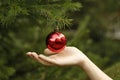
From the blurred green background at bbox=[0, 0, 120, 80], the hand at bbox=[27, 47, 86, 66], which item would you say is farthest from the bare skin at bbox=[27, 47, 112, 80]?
the blurred green background at bbox=[0, 0, 120, 80]

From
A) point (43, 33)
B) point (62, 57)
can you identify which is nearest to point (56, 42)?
point (62, 57)

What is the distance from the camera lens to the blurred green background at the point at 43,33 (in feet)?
6.03

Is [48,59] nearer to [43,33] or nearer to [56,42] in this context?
[56,42]

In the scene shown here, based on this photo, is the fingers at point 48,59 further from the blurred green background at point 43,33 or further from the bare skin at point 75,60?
the blurred green background at point 43,33

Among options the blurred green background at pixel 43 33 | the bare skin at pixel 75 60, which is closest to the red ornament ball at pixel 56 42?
the bare skin at pixel 75 60

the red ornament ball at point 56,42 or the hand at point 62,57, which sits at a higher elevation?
the red ornament ball at point 56,42

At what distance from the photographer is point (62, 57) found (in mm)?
1568

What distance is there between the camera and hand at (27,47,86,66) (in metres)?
1.52

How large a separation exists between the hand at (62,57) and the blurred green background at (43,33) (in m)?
0.17

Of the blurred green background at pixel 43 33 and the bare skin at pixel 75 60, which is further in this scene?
the blurred green background at pixel 43 33

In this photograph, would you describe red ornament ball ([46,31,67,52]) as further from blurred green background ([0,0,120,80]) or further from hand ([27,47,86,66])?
blurred green background ([0,0,120,80])

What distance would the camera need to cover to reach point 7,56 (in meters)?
2.74

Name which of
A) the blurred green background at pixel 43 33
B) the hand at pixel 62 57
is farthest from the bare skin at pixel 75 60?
the blurred green background at pixel 43 33

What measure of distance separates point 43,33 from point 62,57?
3.78 ft
